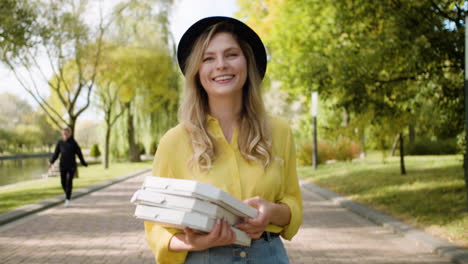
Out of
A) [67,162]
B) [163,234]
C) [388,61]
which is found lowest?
[67,162]

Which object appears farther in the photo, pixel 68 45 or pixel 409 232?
pixel 68 45

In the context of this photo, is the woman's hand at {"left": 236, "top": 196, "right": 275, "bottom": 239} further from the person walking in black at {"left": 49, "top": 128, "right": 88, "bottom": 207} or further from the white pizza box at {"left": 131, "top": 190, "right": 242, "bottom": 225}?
the person walking in black at {"left": 49, "top": 128, "right": 88, "bottom": 207}

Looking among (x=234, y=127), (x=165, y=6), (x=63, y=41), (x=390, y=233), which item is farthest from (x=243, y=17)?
(x=234, y=127)

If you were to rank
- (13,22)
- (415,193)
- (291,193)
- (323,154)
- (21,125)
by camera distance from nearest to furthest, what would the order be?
(291,193) < (415,193) < (13,22) < (323,154) < (21,125)

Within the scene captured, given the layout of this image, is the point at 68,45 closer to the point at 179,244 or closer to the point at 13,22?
the point at 13,22

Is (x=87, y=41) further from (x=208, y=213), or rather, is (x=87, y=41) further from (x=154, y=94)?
(x=208, y=213)

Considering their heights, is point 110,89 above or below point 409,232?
above

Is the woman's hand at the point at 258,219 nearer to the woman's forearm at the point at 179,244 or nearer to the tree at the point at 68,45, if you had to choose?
the woman's forearm at the point at 179,244

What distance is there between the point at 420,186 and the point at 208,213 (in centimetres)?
1136

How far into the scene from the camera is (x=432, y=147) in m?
31.0

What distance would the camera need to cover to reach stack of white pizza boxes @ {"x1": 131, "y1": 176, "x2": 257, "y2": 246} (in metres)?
1.49

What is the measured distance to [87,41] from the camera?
20250mm

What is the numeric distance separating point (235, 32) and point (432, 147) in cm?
3173

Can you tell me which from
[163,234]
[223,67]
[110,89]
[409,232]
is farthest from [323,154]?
[163,234]
